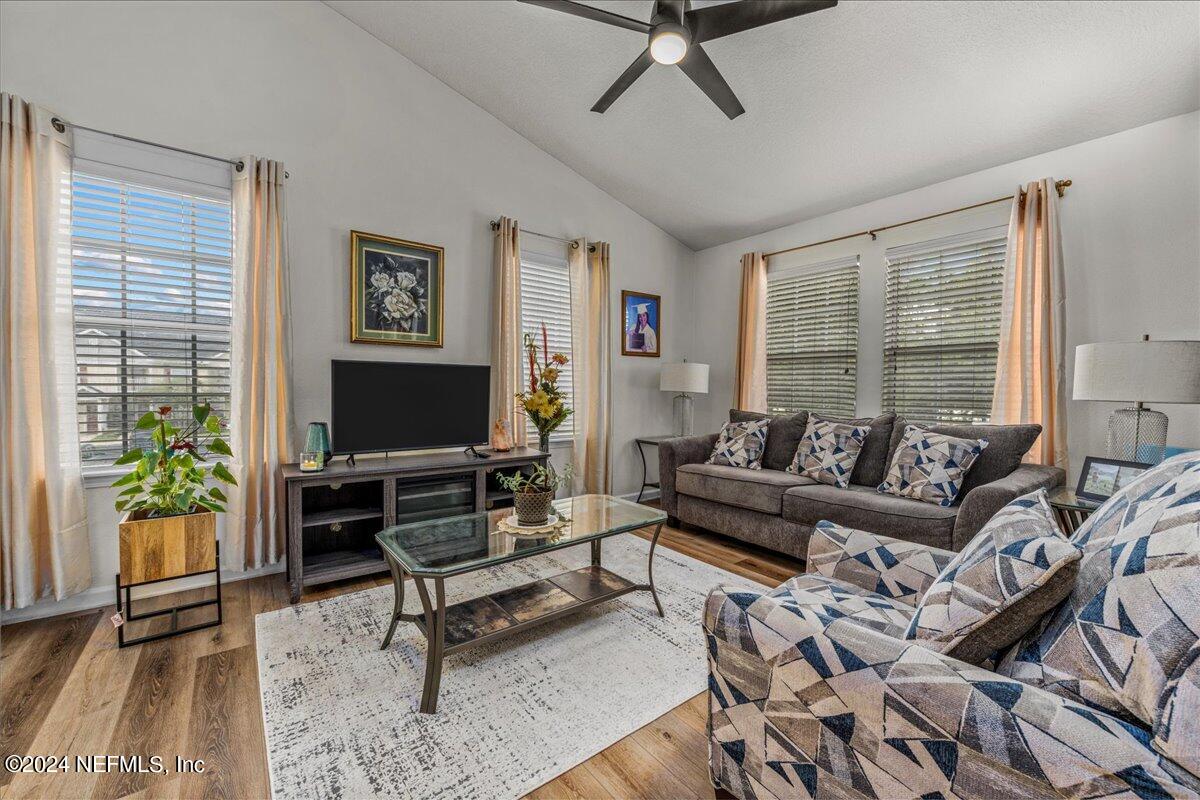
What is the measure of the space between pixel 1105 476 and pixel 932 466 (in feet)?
2.27

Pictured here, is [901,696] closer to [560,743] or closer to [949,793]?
[949,793]

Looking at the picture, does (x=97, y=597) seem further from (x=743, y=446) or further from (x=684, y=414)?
(x=684, y=414)

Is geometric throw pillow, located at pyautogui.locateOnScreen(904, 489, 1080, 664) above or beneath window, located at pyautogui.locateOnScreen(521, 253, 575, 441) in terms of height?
beneath

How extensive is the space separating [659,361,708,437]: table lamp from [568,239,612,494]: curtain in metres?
0.60

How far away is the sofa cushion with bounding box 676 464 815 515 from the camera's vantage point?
127 inches

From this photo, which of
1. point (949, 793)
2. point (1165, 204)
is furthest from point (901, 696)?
point (1165, 204)

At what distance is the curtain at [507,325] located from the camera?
3777 mm

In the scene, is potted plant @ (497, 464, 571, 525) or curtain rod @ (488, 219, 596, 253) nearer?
potted plant @ (497, 464, 571, 525)

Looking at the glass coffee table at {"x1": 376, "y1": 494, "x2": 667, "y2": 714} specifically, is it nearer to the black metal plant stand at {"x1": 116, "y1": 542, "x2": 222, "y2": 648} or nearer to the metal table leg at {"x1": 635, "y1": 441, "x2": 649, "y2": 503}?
the black metal plant stand at {"x1": 116, "y1": 542, "x2": 222, "y2": 648}

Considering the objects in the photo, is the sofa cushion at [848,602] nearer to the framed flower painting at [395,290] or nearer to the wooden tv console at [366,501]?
the wooden tv console at [366,501]

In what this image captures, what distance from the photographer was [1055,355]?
2.91 meters

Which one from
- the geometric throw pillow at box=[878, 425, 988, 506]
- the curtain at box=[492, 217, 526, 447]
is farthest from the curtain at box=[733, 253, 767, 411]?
the curtain at box=[492, 217, 526, 447]

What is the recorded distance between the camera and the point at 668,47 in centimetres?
213

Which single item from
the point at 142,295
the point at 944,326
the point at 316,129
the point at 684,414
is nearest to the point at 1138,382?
the point at 944,326
